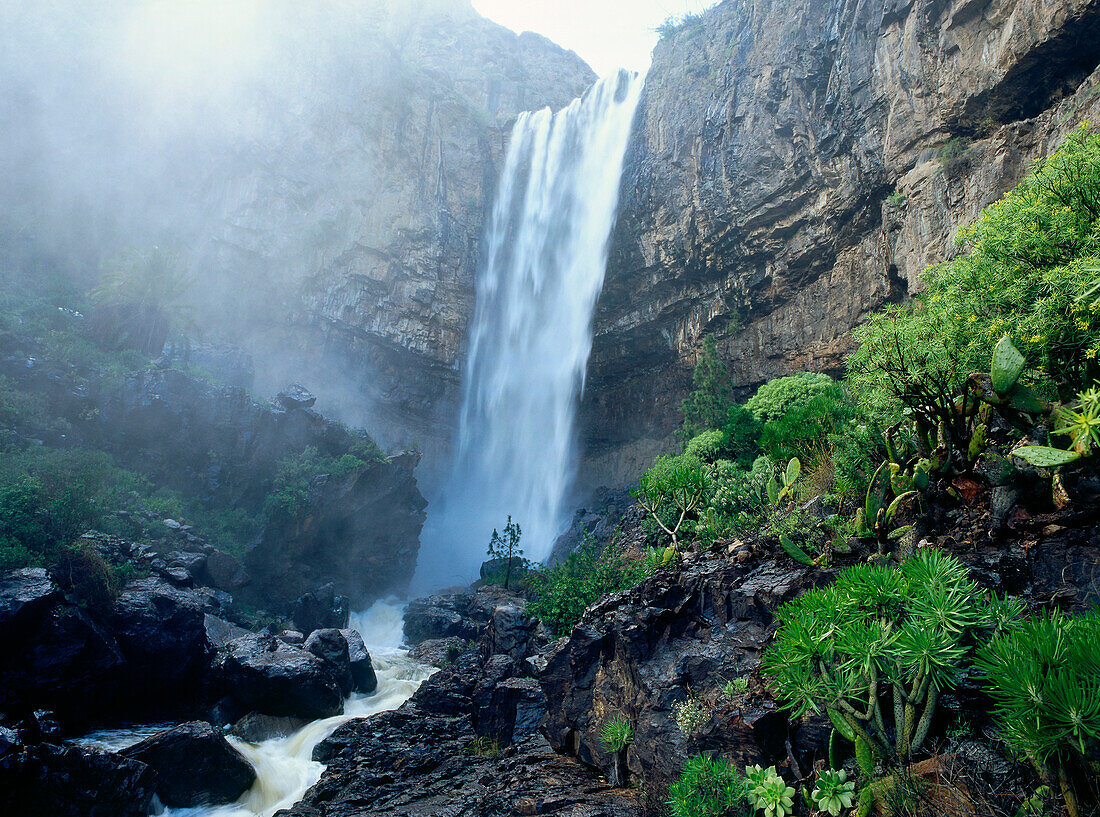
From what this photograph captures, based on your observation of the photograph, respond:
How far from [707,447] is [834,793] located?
47.9ft

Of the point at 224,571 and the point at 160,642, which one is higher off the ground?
the point at 224,571

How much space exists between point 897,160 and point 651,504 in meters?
16.4

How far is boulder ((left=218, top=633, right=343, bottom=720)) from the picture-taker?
48.6 ft

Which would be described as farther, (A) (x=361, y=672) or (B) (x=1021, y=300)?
(A) (x=361, y=672)

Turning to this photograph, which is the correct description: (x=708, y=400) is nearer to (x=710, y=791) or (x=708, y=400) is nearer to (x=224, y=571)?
(x=710, y=791)

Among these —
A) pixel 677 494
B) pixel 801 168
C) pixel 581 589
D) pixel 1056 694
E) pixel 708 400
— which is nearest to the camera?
pixel 1056 694

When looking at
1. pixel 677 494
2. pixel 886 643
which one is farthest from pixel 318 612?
pixel 886 643

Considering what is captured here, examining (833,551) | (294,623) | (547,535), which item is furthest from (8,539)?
(547,535)

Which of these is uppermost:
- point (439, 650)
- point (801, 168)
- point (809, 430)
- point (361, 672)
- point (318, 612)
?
point (801, 168)

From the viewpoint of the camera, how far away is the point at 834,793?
516 cm

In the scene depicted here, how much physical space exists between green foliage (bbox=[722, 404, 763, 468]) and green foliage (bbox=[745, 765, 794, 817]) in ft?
42.6

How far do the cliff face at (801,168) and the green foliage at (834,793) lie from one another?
16864 mm

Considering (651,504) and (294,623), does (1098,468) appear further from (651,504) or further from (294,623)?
(294,623)

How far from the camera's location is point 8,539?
15102 millimetres
